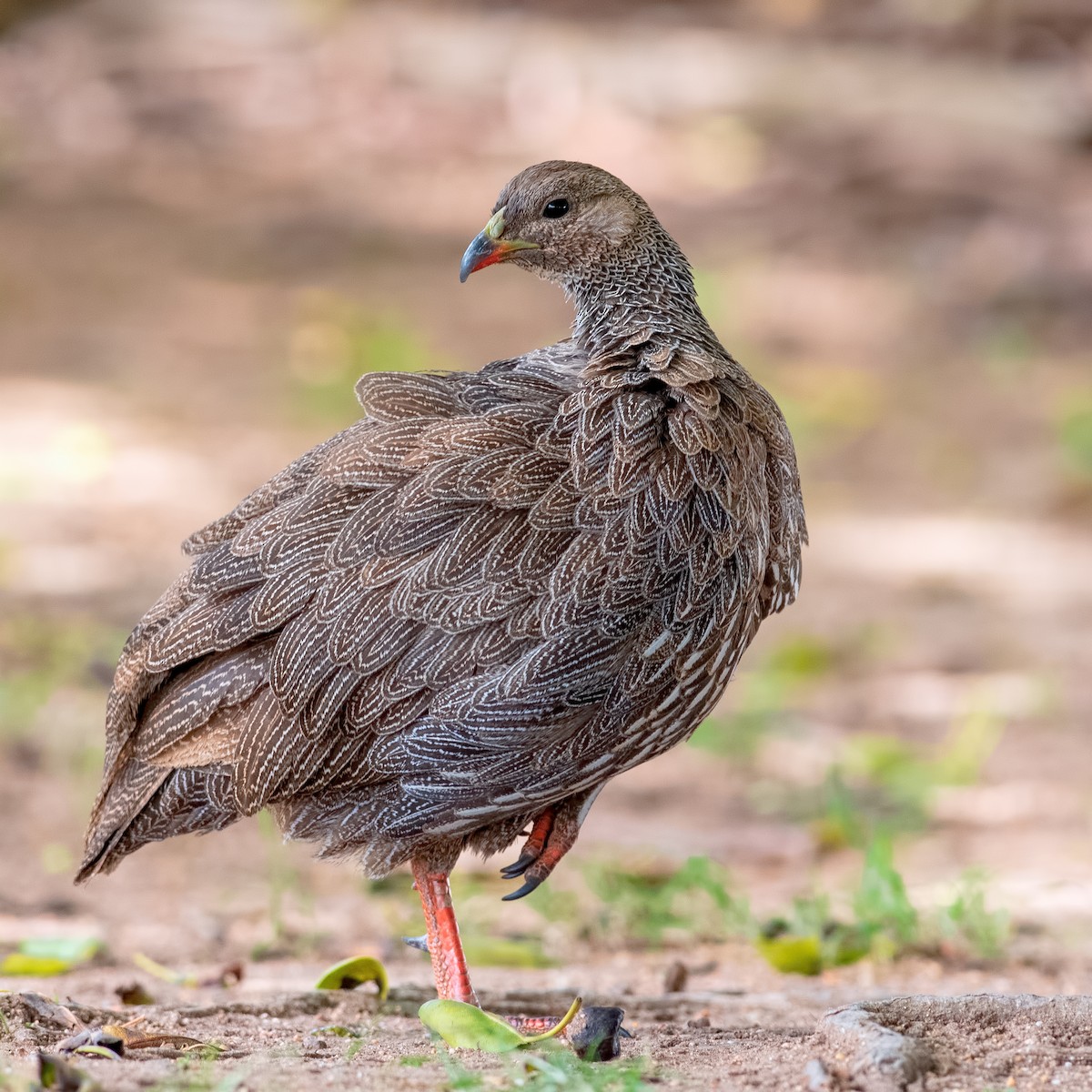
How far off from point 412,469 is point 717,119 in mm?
12517

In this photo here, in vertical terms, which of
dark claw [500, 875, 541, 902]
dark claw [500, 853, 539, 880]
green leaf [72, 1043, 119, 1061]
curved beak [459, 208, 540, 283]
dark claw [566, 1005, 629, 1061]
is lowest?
dark claw [566, 1005, 629, 1061]

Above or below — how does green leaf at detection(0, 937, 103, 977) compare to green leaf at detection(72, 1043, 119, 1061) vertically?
above

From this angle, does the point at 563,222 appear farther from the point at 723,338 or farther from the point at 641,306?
the point at 723,338

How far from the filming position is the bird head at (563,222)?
4129 millimetres

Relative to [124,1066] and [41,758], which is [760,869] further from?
[124,1066]

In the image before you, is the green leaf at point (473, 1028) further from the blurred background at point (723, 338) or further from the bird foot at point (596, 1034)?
the blurred background at point (723, 338)

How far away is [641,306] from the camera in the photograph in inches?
158

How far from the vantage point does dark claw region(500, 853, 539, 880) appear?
3.95 metres

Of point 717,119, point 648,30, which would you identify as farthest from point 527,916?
point 648,30

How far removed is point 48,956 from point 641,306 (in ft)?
7.59

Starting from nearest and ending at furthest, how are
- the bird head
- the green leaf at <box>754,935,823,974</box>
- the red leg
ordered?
the red leg, the bird head, the green leaf at <box>754,935,823,974</box>

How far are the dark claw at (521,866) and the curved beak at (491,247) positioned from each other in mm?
1426

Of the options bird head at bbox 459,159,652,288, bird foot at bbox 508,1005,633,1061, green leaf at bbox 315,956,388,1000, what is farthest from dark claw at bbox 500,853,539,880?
bird head at bbox 459,159,652,288

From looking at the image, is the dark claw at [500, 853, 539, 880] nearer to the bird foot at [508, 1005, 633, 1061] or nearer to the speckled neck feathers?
the bird foot at [508, 1005, 633, 1061]
